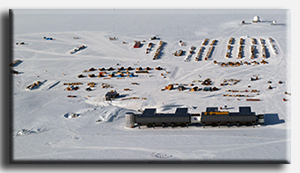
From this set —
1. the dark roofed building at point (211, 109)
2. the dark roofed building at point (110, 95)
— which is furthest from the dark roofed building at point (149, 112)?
the dark roofed building at point (110, 95)

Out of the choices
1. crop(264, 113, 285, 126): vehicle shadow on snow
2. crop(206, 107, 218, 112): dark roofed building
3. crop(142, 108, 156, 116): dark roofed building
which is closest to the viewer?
crop(264, 113, 285, 126): vehicle shadow on snow

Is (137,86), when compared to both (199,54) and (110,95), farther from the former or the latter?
(199,54)

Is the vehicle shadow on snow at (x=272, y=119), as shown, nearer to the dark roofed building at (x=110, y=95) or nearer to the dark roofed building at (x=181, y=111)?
the dark roofed building at (x=181, y=111)

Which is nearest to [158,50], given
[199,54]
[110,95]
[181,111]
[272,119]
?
[199,54]

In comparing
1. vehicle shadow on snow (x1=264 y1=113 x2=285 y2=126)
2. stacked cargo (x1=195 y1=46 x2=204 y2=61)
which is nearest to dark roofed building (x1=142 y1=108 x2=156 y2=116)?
vehicle shadow on snow (x1=264 y1=113 x2=285 y2=126)

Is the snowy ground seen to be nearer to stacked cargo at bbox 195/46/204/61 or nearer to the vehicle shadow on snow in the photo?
the vehicle shadow on snow

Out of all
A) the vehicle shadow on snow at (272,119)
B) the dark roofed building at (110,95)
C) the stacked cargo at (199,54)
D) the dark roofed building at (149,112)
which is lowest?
the vehicle shadow on snow at (272,119)

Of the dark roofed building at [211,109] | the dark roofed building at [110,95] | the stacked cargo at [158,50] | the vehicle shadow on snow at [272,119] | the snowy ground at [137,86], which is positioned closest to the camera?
the snowy ground at [137,86]
